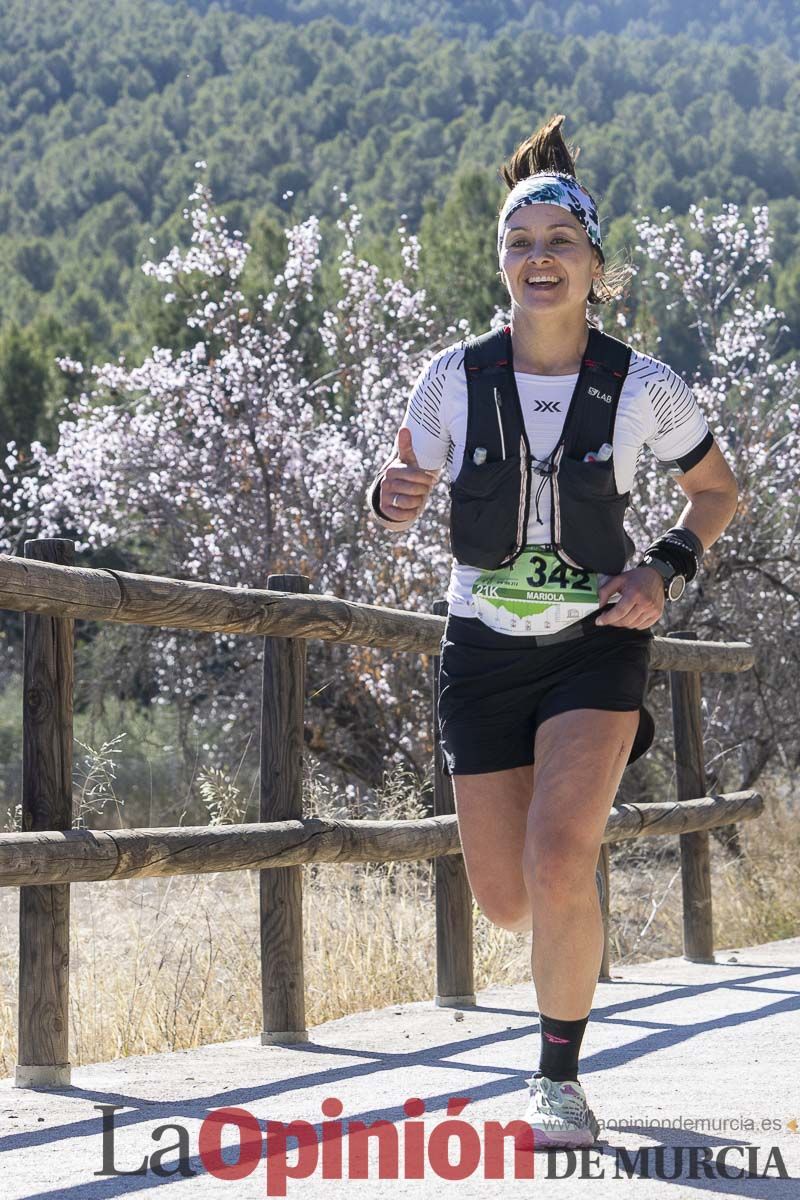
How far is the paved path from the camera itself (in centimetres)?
310

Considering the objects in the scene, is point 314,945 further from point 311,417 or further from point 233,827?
point 311,417

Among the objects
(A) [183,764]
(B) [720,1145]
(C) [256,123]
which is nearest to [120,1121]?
(B) [720,1145]

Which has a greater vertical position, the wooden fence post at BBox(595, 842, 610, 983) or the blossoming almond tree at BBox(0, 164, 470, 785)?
the blossoming almond tree at BBox(0, 164, 470, 785)

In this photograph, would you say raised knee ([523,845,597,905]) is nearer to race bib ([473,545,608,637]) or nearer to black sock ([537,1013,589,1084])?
black sock ([537,1013,589,1084])

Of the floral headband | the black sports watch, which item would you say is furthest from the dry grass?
the floral headband

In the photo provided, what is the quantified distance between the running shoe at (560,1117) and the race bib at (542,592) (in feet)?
3.01

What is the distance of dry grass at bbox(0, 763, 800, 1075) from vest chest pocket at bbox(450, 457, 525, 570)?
7.97 feet

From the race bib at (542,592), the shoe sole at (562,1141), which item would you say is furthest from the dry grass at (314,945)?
the race bib at (542,592)

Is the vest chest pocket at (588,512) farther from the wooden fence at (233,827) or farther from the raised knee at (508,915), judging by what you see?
the wooden fence at (233,827)

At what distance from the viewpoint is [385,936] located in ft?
21.2

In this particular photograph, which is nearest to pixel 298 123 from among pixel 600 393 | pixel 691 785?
pixel 691 785

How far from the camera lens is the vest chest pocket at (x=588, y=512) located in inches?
139

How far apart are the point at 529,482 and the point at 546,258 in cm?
53

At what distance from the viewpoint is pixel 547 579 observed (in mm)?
3562
